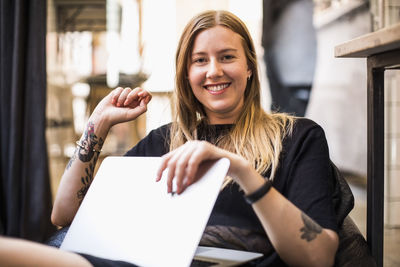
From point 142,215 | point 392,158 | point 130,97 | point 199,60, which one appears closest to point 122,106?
point 130,97

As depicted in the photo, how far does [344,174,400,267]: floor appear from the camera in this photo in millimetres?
1986

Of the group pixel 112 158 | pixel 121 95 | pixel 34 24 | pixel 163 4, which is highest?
pixel 163 4

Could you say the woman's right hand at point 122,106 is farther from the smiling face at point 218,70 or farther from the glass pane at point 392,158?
the glass pane at point 392,158

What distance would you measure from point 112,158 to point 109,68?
7.91 ft

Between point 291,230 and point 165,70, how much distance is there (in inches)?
97.2

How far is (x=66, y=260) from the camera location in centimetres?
67

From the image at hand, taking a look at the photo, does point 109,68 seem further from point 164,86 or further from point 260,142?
point 260,142

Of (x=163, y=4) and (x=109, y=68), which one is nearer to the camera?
(x=163, y=4)

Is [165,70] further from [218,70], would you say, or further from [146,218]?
[146,218]

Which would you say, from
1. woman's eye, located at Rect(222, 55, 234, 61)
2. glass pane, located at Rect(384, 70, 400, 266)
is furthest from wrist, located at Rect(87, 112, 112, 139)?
glass pane, located at Rect(384, 70, 400, 266)

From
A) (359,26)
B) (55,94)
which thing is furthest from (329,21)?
(55,94)

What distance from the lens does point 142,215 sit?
0.82 metres

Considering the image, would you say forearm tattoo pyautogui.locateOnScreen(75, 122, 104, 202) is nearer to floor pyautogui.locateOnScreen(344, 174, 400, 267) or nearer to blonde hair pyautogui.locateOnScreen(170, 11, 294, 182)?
blonde hair pyautogui.locateOnScreen(170, 11, 294, 182)

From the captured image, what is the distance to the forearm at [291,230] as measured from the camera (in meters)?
0.80
